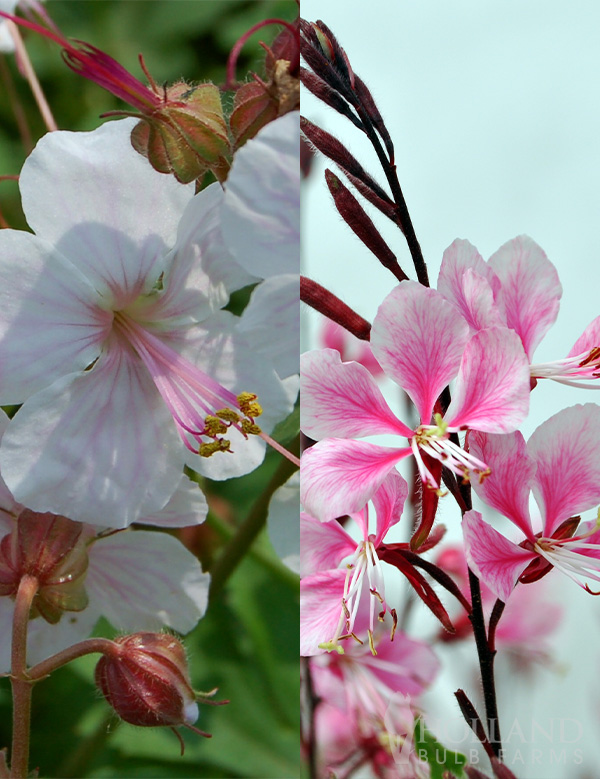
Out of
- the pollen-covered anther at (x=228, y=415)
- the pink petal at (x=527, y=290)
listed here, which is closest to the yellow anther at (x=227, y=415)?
the pollen-covered anther at (x=228, y=415)

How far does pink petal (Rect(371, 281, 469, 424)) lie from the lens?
1.03 ft

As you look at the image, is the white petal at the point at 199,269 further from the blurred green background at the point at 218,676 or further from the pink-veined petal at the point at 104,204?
the blurred green background at the point at 218,676

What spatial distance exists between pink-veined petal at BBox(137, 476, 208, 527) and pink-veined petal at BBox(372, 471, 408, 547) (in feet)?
0.24

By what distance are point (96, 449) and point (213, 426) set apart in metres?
0.04

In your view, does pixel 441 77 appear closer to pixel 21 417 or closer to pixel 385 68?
pixel 385 68

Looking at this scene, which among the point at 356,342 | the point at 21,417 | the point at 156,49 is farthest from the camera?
the point at 156,49

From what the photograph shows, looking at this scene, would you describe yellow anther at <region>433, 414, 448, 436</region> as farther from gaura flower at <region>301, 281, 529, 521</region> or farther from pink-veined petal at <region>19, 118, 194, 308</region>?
pink-veined petal at <region>19, 118, 194, 308</region>

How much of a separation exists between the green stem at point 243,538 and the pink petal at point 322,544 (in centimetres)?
6

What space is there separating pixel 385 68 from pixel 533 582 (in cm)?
21

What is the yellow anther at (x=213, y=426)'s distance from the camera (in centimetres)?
34

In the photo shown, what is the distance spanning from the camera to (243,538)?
444 millimetres

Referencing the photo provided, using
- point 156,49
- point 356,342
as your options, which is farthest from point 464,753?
point 156,49

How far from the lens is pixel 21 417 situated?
1.06 ft

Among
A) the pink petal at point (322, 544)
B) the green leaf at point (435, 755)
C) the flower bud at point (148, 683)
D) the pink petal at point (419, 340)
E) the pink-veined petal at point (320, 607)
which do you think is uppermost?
the pink petal at point (419, 340)
